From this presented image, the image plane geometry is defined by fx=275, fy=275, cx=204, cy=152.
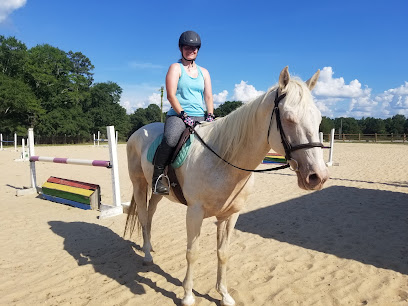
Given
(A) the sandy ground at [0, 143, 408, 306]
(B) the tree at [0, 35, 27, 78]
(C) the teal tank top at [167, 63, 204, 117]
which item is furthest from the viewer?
(B) the tree at [0, 35, 27, 78]

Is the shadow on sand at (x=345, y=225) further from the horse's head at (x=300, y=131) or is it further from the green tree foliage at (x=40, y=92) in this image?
the green tree foliage at (x=40, y=92)

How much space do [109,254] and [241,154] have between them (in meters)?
2.95

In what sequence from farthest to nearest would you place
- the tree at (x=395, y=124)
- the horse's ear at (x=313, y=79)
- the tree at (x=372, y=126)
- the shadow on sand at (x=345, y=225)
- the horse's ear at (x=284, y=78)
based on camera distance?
the tree at (x=372, y=126) < the tree at (x=395, y=124) < the shadow on sand at (x=345, y=225) < the horse's ear at (x=313, y=79) < the horse's ear at (x=284, y=78)

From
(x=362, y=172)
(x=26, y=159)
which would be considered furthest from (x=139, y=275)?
(x=26, y=159)

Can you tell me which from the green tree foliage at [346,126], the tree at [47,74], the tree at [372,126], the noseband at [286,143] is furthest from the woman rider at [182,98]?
the tree at [372,126]

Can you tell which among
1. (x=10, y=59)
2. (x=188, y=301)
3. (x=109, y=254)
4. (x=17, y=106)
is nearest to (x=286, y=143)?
(x=188, y=301)

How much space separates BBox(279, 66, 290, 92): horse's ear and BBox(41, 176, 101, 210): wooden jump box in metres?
5.55

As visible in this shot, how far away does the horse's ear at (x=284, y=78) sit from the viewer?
76.4 inches

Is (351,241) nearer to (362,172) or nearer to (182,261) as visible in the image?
(182,261)

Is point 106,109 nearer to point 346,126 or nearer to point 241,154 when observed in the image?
point 241,154

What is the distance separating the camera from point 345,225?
17.5ft

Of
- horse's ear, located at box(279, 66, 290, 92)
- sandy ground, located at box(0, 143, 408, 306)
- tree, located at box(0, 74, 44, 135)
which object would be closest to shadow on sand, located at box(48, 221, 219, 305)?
sandy ground, located at box(0, 143, 408, 306)

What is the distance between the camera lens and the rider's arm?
2.78 metres

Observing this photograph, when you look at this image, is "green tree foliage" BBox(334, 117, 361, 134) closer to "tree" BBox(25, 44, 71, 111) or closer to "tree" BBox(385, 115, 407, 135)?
"tree" BBox(385, 115, 407, 135)
